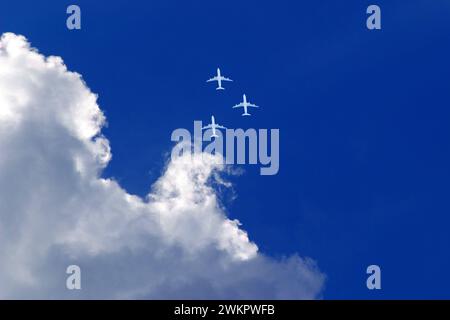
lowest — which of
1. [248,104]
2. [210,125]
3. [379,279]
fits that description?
[379,279]

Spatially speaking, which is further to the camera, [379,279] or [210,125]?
[210,125]
